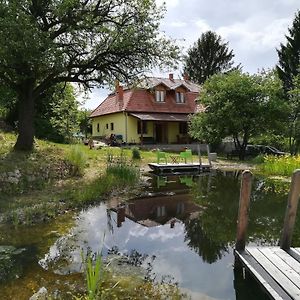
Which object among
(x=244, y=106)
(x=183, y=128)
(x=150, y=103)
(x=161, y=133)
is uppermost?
(x=150, y=103)

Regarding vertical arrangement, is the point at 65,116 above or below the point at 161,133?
above

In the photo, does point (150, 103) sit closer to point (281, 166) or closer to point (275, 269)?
point (281, 166)

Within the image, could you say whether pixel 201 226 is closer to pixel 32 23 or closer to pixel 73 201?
pixel 73 201

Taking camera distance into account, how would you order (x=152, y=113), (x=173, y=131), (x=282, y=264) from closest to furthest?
1. (x=282, y=264)
2. (x=152, y=113)
3. (x=173, y=131)

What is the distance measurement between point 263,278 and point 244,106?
842 inches

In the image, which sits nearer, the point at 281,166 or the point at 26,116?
the point at 26,116

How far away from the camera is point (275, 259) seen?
5801 millimetres

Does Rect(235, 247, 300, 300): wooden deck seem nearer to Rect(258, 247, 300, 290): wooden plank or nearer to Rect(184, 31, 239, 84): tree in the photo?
Rect(258, 247, 300, 290): wooden plank

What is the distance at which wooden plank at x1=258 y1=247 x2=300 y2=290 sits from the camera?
5043mm

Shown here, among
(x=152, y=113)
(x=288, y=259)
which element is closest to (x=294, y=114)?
(x=152, y=113)

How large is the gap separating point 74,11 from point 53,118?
47.1ft

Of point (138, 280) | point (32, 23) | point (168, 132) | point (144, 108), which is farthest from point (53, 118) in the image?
point (138, 280)

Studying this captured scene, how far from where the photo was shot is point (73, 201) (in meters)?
11.2

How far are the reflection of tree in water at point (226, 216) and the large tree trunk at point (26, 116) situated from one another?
7936mm
